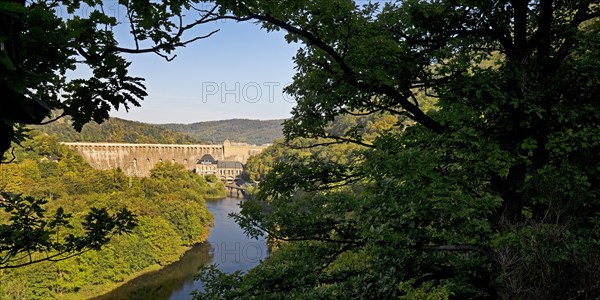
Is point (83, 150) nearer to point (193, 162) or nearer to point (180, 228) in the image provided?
point (193, 162)

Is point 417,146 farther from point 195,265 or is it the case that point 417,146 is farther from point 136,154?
point 136,154

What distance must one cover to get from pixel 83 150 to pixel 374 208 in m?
115

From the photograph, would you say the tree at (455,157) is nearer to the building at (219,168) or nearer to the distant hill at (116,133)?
the distant hill at (116,133)

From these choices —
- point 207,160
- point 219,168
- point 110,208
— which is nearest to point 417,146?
point 110,208

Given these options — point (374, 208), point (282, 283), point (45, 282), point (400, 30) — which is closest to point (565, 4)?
point (400, 30)

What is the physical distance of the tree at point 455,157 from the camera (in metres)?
5.22

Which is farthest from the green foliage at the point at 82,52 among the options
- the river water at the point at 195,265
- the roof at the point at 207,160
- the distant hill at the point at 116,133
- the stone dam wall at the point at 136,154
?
the roof at the point at 207,160

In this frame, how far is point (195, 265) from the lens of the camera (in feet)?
133

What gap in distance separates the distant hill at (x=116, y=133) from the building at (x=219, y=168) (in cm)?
1748

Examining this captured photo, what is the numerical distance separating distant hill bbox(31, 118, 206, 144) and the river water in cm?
8309

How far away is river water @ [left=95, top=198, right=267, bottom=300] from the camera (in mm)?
32156

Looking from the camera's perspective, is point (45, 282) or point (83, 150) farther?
point (83, 150)

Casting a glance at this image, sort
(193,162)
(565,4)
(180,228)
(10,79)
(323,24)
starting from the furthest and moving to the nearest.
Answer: (193,162), (180,228), (565,4), (323,24), (10,79)

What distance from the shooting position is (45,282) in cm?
2811
